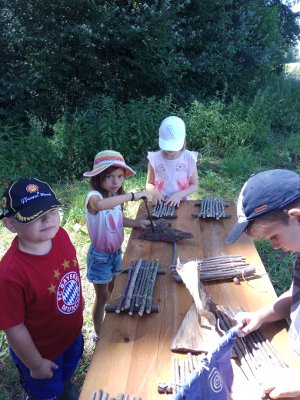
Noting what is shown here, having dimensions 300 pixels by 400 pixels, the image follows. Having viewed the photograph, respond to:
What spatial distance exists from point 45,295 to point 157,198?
189 cm

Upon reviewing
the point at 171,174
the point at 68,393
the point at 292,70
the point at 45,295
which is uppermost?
the point at 292,70

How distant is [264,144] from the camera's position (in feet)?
29.7

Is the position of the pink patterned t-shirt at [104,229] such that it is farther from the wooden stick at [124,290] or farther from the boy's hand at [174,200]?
the boy's hand at [174,200]

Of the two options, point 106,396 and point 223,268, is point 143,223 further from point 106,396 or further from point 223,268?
point 106,396

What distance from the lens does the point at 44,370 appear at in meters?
2.10

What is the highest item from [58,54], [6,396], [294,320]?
[58,54]

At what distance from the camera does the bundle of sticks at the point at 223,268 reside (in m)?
2.42

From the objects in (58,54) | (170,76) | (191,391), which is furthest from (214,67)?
(191,391)

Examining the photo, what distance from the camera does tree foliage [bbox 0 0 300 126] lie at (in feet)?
27.8

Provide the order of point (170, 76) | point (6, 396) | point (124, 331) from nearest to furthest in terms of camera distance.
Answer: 1. point (124, 331)
2. point (6, 396)
3. point (170, 76)

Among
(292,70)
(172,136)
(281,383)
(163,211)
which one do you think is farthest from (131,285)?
(292,70)

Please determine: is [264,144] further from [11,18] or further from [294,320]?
[294,320]

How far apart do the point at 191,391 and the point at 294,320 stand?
2.57ft

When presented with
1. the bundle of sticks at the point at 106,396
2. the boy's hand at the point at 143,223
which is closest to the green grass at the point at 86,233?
the boy's hand at the point at 143,223
